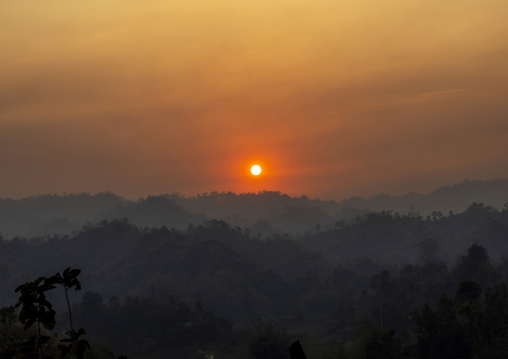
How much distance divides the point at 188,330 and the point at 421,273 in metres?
67.8

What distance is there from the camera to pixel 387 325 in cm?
14150

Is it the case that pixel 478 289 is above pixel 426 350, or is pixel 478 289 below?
above

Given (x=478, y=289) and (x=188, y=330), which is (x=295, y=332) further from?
(x=478, y=289)

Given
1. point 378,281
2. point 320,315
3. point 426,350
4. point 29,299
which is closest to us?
point 29,299

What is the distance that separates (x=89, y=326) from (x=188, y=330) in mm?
32755

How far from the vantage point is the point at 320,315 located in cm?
19638

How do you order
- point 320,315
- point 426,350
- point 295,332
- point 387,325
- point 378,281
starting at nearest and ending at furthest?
point 426,350 → point 387,325 → point 378,281 → point 295,332 → point 320,315

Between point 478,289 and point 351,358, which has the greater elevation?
point 478,289

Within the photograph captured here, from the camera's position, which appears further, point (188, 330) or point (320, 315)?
point (320, 315)

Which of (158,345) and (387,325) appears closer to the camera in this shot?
(387,325)

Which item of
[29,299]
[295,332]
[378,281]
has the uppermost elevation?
[29,299]

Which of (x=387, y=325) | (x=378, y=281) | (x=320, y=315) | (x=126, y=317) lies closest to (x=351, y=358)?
(x=387, y=325)

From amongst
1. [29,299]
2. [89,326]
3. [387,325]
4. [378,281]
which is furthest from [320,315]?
[29,299]

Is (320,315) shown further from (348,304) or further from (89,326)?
(89,326)
